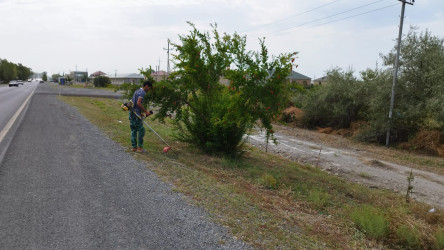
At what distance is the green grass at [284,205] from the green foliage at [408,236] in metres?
0.03

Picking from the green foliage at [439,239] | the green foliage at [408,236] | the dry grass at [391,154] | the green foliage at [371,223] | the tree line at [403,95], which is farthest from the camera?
the tree line at [403,95]

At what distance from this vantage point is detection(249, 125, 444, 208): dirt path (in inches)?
383

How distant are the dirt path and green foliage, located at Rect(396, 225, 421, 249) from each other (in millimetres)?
3878

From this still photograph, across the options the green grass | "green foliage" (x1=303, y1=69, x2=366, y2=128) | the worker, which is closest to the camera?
the green grass

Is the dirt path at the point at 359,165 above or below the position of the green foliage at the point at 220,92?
below

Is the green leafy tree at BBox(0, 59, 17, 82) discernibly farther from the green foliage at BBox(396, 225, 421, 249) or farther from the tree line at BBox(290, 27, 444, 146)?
the green foliage at BBox(396, 225, 421, 249)

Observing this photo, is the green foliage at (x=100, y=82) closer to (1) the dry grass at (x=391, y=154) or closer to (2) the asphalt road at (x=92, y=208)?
(1) the dry grass at (x=391, y=154)

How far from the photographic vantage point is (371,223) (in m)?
5.16

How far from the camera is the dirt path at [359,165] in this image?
9.73 meters

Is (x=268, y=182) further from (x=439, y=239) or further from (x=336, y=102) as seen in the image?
(x=336, y=102)

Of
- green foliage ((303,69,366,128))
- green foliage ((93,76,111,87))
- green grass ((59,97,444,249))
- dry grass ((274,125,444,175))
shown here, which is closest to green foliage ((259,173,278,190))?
green grass ((59,97,444,249))

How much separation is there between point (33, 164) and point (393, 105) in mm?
16035

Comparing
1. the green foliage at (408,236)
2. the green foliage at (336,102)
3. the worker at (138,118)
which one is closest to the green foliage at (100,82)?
the green foliage at (336,102)

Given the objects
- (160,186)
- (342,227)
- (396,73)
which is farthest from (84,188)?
(396,73)
